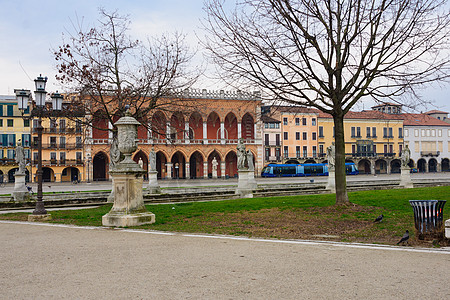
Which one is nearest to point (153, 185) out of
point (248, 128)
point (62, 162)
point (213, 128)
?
point (62, 162)

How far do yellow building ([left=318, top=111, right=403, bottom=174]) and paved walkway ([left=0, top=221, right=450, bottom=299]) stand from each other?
6740cm

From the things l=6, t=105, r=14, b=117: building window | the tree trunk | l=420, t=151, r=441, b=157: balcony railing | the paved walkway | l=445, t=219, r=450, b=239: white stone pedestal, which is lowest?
the paved walkway

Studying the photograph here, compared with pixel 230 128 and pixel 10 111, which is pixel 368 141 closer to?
pixel 230 128

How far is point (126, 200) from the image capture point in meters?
10.1

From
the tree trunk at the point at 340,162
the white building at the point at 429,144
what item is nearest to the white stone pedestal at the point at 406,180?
the tree trunk at the point at 340,162

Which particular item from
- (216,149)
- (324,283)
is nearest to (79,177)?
(216,149)

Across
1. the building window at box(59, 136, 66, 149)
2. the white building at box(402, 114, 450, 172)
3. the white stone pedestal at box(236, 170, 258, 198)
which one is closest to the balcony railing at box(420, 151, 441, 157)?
the white building at box(402, 114, 450, 172)

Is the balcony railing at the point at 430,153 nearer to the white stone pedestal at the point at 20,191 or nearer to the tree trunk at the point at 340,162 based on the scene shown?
the tree trunk at the point at 340,162

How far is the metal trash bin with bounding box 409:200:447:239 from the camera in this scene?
7.17m

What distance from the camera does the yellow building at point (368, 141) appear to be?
239 ft

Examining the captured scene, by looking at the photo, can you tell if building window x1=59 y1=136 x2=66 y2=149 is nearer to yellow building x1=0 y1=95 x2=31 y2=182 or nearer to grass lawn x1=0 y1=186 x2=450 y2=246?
yellow building x1=0 y1=95 x2=31 y2=182

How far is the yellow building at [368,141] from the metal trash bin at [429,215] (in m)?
66.4

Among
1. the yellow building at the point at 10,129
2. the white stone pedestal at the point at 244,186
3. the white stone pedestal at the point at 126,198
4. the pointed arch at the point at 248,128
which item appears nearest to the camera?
the white stone pedestal at the point at 126,198

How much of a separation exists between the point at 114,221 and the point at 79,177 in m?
49.4
